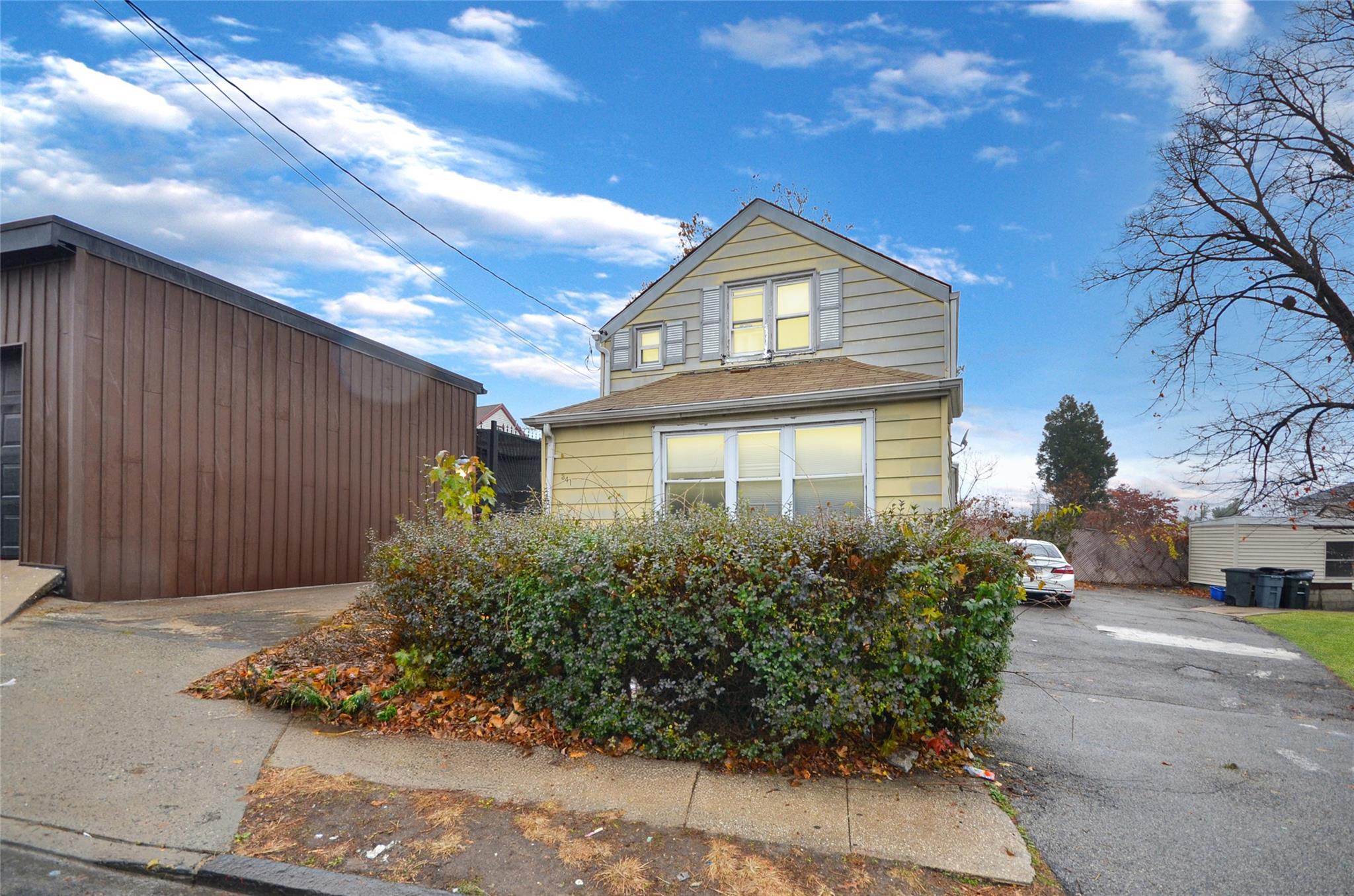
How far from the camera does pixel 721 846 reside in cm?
318

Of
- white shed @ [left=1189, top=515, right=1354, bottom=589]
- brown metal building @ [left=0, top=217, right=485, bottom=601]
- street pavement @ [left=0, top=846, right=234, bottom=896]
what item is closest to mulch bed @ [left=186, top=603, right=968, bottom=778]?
street pavement @ [left=0, top=846, right=234, bottom=896]

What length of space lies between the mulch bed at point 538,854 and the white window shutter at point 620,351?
30.9 ft

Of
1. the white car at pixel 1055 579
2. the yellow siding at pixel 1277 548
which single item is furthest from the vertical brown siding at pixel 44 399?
the yellow siding at pixel 1277 548

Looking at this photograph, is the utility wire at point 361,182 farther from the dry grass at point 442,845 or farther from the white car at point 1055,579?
the white car at point 1055,579

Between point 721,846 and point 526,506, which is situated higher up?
point 526,506

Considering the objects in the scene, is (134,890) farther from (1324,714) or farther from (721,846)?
(1324,714)

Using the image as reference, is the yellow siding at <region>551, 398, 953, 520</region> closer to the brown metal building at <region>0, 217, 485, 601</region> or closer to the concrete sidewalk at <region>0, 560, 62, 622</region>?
the brown metal building at <region>0, 217, 485, 601</region>

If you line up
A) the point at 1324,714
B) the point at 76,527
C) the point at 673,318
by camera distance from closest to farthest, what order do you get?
the point at 1324,714, the point at 76,527, the point at 673,318

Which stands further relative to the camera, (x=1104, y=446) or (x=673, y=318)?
(x=1104, y=446)

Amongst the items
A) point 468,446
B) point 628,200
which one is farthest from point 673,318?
point 468,446

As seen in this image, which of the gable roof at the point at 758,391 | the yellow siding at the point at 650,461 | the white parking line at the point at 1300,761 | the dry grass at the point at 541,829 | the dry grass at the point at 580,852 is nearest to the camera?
the dry grass at the point at 580,852

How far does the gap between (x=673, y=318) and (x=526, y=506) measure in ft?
21.3

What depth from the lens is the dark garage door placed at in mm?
7996

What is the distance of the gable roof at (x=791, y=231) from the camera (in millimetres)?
10219
